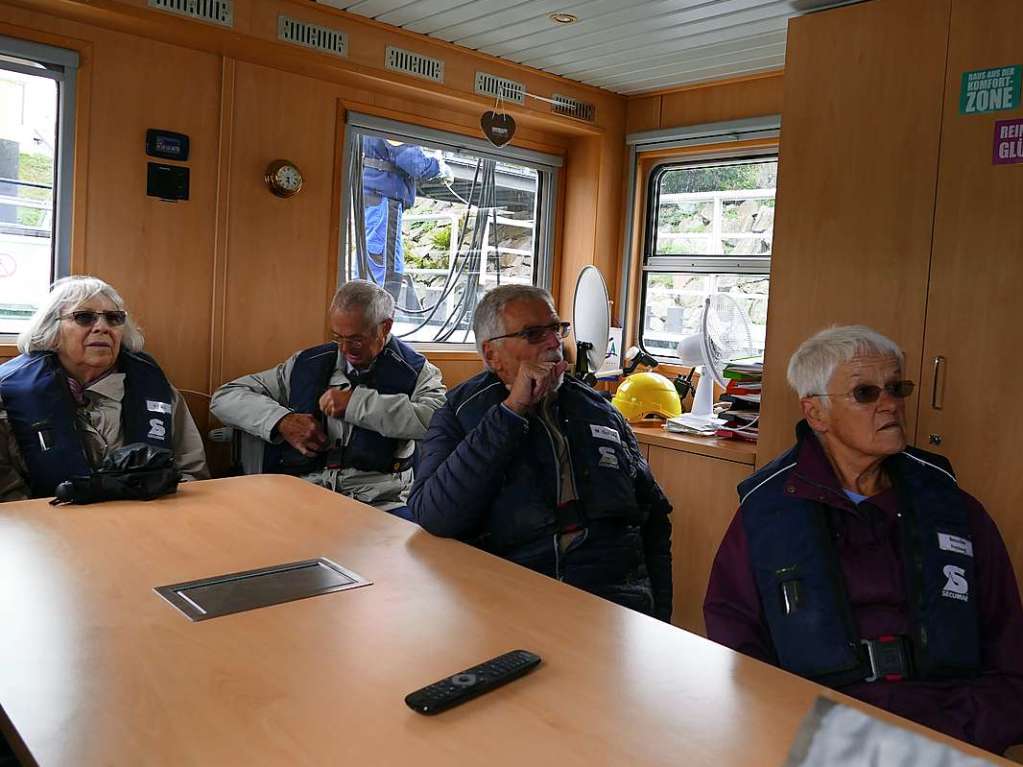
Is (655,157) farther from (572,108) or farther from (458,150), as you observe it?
(458,150)

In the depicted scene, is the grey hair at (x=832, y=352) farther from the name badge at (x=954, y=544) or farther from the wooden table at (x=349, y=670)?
the wooden table at (x=349, y=670)

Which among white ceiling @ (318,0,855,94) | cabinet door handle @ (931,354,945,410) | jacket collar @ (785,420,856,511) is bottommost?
jacket collar @ (785,420,856,511)

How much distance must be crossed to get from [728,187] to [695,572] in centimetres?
212

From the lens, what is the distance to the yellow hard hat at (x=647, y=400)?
14.4 feet

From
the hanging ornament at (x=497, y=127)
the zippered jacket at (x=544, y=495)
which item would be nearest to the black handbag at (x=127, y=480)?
the zippered jacket at (x=544, y=495)

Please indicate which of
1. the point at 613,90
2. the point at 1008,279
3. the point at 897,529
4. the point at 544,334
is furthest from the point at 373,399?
the point at 613,90

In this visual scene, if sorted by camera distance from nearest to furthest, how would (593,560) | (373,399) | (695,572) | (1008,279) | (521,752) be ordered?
(521,752) → (593,560) → (1008,279) → (373,399) → (695,572)

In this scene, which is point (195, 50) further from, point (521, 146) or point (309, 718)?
point (309, 718)

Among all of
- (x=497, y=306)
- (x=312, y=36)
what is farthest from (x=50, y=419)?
(x=312, y=36)

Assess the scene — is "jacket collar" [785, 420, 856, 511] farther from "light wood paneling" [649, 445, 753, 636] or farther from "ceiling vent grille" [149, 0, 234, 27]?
"ceiling vent grille" [149, 0, 234, 27]

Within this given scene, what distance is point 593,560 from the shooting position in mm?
2188

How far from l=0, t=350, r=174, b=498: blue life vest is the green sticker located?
2929 millimetres

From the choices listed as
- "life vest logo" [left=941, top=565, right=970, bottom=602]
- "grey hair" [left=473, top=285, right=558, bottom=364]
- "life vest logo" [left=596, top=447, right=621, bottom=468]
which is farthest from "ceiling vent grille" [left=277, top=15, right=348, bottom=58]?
"life vest logo" [left=941, top=565, right=970, bottom=602]

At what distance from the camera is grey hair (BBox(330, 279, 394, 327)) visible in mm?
3428
